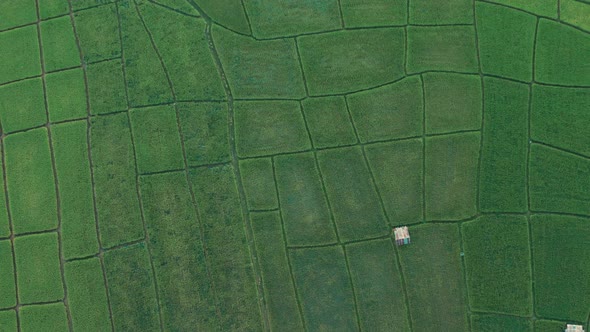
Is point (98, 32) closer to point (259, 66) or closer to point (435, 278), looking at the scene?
point (259, 66)

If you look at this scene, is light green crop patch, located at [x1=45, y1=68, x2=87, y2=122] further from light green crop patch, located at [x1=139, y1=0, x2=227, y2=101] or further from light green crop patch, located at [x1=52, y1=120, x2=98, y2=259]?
light green crop patch, located at [x1=139, y1=0, x2=227, y2=101]

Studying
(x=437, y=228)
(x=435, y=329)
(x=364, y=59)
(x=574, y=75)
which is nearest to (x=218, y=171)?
(x=364, y=59)

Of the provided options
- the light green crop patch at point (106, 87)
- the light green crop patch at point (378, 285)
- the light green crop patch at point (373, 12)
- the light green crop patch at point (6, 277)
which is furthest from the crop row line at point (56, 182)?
the light green crop patch at point (373, 12)

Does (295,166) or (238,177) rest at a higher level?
(295,166)

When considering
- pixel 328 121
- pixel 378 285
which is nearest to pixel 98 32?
pixel 328 121

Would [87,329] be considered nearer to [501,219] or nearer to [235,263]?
[235,263]
